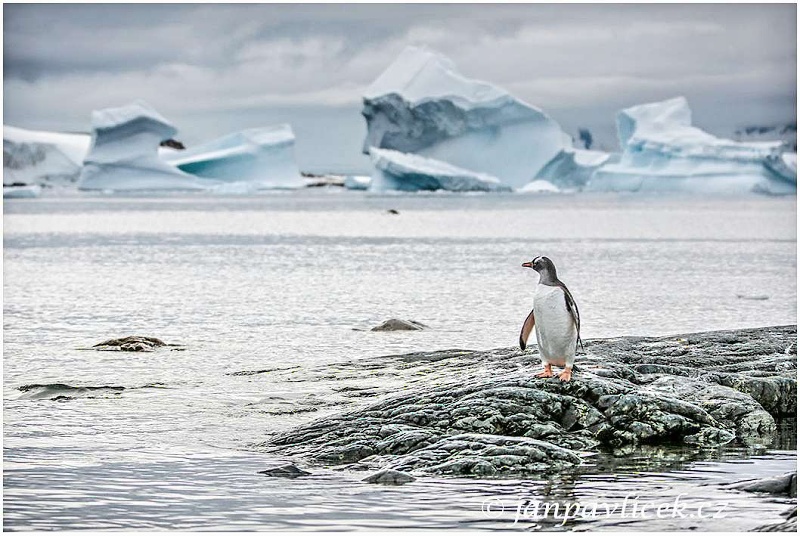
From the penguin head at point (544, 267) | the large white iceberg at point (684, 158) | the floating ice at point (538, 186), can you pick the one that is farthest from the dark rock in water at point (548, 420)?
the floating ice at point (538, 186)

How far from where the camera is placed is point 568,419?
7055 millimetres

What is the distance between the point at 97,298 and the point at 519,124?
43053 mm

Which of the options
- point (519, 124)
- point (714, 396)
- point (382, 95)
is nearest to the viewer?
point (714, 396)

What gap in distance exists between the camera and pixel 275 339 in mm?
13180

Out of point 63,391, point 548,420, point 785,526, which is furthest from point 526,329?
point 63,391

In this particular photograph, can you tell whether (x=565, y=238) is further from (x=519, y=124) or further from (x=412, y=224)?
(x=519, y=124)

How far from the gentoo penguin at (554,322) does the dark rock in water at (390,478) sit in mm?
1381

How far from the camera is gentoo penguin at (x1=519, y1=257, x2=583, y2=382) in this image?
23.2ft

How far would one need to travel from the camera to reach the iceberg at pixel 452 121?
55.7m

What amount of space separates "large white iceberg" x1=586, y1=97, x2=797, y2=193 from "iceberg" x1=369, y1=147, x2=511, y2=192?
7.25 metres

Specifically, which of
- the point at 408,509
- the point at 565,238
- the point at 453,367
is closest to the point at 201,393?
the point at 453,367

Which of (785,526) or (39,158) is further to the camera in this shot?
(39,158)

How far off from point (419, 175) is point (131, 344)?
45.6 m

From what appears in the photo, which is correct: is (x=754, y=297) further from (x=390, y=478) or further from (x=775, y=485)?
(x=390, y=478)
